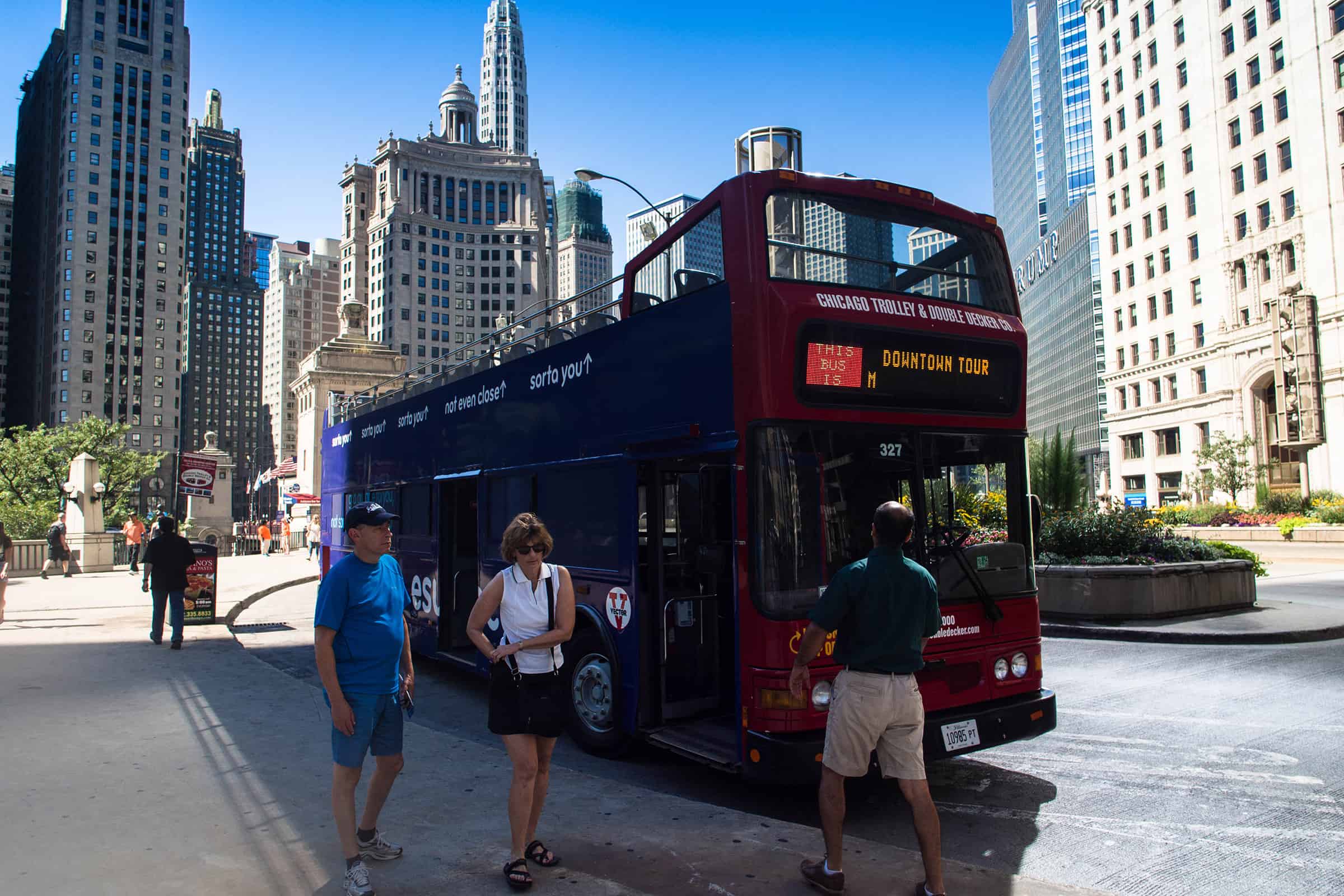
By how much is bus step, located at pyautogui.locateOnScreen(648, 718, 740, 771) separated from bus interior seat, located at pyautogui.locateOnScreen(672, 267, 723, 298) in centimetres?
300

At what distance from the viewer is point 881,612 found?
4082 mm

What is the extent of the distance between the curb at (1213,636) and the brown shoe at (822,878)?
27.8ft

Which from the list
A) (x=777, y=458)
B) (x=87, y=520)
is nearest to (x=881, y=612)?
(x=777, y=458)

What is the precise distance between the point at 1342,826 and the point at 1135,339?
2750 inches

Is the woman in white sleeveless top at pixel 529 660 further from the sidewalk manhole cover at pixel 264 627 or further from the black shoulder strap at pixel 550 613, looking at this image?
the sidewalk manhole cover at pixel 264 627

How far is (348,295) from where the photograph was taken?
147 m

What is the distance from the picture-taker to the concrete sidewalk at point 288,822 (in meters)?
4.04

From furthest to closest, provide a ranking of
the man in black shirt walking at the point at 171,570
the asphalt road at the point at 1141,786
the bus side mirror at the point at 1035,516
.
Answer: the man in black shirt walking at the point at 171,570 → the bus side mirror at the point at 1035,516 → the asphalt road at the point at 1141,786

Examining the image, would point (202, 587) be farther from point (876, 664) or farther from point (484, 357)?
point (876, 664)

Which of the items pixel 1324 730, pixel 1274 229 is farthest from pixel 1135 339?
pixel 1324 730

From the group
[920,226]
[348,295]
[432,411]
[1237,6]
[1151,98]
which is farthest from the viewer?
[348,295]

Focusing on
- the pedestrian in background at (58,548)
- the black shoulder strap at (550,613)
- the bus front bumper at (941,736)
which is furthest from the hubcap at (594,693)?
the pedestrian in background at (58,548)

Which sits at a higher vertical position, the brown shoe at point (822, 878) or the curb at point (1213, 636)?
the brown shoe at point (822, 878)

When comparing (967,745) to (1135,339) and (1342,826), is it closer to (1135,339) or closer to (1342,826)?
(1342,826)
